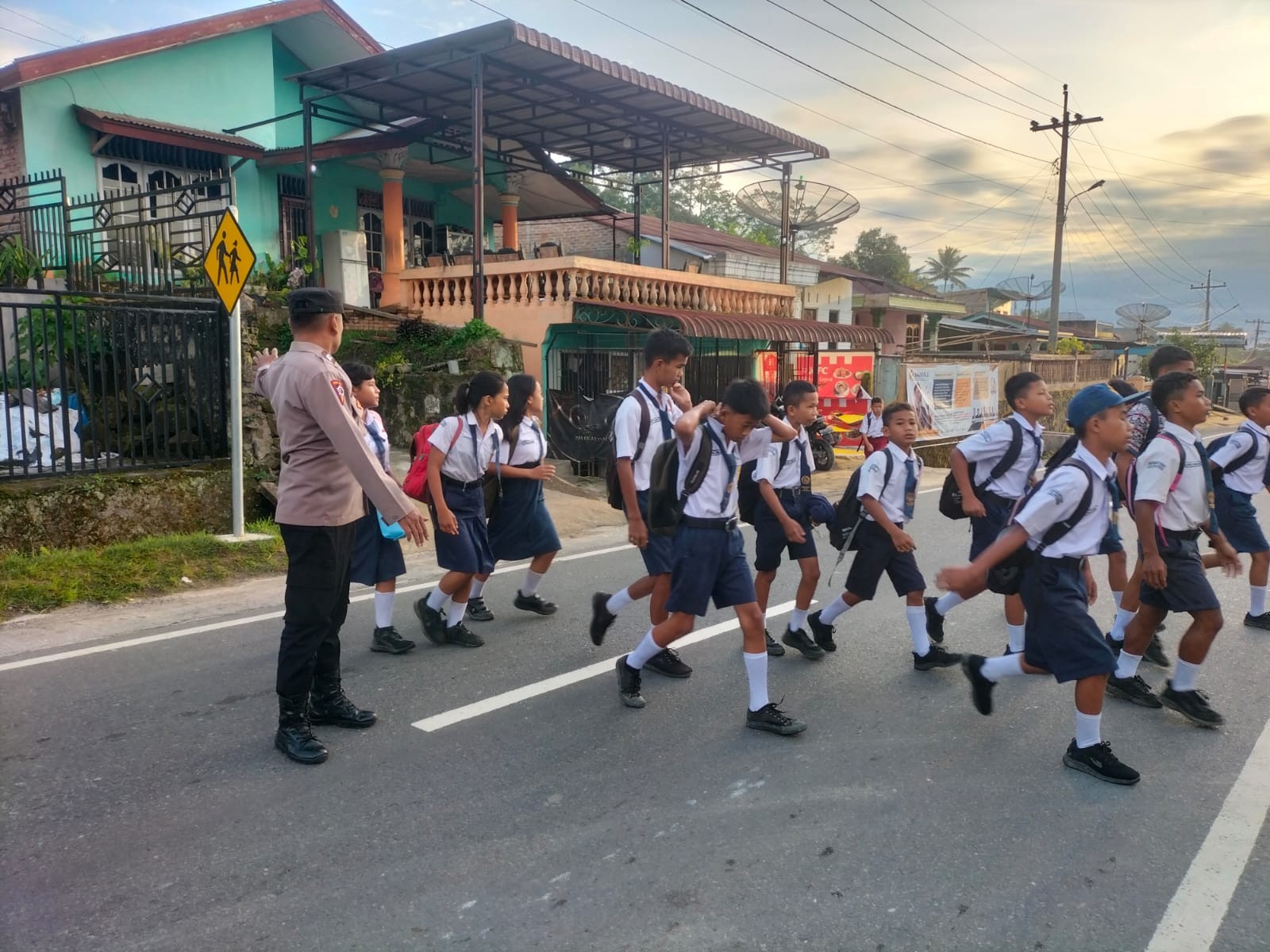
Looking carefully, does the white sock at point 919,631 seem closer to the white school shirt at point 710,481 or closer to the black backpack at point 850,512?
the black backpack at point 850,512

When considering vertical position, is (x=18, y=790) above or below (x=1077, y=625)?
below

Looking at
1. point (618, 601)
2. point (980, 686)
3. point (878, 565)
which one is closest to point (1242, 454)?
point (878, 565)

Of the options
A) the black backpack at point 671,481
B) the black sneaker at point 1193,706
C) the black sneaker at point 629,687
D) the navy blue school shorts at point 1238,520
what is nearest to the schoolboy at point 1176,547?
the black sneaker at point 1193,706

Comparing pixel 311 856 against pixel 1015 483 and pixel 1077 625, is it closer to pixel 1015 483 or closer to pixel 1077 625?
pixel 1077 625

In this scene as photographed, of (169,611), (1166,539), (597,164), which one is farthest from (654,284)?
(1166,539)

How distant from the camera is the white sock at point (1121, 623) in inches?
209

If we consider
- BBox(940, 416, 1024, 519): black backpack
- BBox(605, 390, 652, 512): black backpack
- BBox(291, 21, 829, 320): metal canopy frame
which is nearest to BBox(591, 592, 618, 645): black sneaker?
BBox(605, 390, 652, 512): black backpack

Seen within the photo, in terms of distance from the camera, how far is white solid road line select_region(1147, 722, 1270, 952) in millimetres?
2684

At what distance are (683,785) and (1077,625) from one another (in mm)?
1729

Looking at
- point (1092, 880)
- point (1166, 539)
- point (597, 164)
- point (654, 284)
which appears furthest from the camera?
point (597, 164)

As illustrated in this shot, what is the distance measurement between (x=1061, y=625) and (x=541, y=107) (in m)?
13.8

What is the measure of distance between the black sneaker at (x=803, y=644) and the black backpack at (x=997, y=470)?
108 centimetres

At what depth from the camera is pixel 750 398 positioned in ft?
13.6

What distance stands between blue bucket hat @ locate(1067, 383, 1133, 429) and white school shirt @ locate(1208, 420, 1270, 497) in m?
→ 2.47
